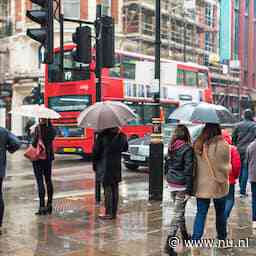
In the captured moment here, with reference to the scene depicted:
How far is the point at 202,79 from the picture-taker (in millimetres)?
27703

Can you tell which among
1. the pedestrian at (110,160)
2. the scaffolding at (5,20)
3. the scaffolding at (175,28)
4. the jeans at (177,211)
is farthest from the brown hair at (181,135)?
the scaffolding at (5,20)

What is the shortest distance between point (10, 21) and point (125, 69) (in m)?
18.8

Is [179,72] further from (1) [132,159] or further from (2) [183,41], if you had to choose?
(2) [183,41]

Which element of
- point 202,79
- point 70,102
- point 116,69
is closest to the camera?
point 70,102

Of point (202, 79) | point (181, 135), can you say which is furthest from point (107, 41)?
point (202, 79)

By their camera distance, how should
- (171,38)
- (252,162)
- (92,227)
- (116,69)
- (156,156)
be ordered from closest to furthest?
(252,162)
(92,227)
(156,156)
(116,69)
(171,38)

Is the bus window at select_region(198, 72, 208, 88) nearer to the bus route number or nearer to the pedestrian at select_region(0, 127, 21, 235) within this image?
the bus route number

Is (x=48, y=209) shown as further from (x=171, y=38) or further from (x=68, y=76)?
(x=171, y=38)

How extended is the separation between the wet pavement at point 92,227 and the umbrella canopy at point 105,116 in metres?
1.51

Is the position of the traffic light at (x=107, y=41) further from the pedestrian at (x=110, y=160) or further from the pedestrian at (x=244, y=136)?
the pedestrian at (x=244, y=136)

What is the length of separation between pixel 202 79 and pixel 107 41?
17928 millimetres

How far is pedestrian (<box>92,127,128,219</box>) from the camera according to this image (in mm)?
8602

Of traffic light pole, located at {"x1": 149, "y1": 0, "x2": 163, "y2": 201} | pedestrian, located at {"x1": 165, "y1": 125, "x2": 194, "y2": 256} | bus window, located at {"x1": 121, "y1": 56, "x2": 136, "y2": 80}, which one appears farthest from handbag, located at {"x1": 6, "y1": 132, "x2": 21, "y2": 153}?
bus window, located at {"x1": 121, "y1": 56, "x2": 136, "y2": 80}

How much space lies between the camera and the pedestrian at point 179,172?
6.45 meters
